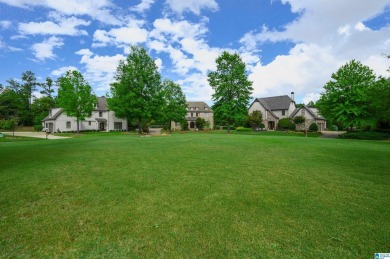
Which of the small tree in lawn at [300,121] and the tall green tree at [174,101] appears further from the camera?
the tall green tree at [174,101]

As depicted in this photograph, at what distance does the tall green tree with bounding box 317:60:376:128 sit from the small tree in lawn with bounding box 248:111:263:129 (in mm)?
19095

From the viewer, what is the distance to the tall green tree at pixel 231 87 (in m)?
40.5

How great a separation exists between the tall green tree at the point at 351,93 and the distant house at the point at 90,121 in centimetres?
4678

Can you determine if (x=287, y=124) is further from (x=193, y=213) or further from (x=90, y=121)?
(x=193, y=213)

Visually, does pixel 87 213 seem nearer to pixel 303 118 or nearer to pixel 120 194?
pixel 120 194

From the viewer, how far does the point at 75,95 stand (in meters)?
39.2

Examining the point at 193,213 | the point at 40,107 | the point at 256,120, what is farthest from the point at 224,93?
the point at 40,107

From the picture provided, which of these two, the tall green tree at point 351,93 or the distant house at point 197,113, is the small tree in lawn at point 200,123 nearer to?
the distant house at point 197,113

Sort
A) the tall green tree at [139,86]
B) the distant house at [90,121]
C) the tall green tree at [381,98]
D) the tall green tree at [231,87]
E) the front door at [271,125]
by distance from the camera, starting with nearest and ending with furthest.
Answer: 1. the tall green tree at [381,98]
2. the tall green tree at [139,86]
3. the tall green tree at [231,87]
4. the distant house at [90,121]
5. the front door at [271,125]

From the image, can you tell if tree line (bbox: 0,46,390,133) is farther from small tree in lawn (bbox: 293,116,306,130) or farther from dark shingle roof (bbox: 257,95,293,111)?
dark shingle roof (bbox: 257,95,293,111)

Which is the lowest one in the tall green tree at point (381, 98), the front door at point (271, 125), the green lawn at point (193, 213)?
the green lawn at point (193, 213)

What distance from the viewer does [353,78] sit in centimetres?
3112

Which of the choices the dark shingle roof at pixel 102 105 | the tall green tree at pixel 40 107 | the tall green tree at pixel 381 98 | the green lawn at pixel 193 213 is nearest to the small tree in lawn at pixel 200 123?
the dark shingle roof at pixel 102 105

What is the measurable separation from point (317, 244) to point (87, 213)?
432 centimetres
